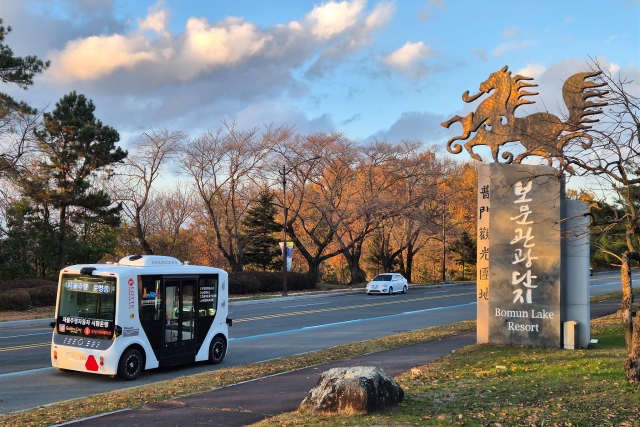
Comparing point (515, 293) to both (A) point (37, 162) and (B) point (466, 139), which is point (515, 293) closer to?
(B) point (466, 139)

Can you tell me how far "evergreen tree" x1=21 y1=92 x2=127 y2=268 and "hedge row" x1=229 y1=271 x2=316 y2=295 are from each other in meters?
8.50

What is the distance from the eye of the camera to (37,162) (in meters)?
32.6

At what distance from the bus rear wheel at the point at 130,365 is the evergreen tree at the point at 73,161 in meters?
22.0

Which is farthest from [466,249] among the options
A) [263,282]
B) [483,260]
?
[483,260]

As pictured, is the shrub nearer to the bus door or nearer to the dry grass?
the bus door

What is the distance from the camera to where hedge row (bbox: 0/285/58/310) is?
26.4 metres

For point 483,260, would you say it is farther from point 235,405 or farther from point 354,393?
point 354,393

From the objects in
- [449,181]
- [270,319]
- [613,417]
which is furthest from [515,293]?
[449,181]

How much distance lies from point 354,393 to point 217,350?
7.54 meters

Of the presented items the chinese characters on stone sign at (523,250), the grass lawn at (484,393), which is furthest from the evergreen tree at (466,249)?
the grass lawn at (484,393)

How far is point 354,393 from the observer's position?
732cm

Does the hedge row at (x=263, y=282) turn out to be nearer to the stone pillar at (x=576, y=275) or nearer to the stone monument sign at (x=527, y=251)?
the stone monument sign at (x=527, y=251)

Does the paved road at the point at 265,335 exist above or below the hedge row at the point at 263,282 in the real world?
below

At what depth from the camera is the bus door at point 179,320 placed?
13.0 metres
